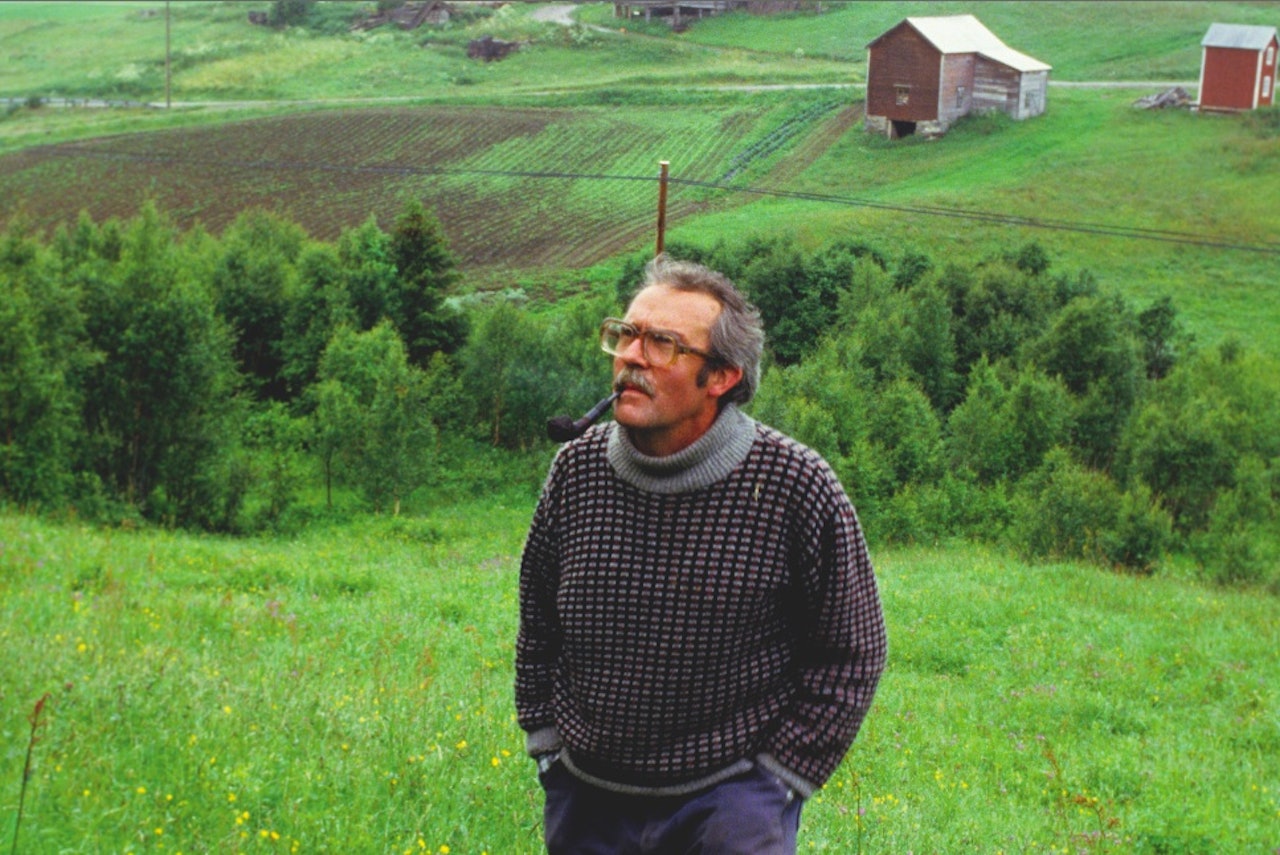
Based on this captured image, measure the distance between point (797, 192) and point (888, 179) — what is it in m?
4.02

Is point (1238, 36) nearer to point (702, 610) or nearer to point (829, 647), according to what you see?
point (829, 647)

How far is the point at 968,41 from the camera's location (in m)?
52.1

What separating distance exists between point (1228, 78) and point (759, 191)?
24.6 metres

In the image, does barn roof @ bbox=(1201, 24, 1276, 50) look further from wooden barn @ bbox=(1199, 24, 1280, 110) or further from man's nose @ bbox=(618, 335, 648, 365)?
man's nose @ bbox=(618, 335, 648, 365)

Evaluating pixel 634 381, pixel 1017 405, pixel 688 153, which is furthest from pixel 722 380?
pixel 688 153

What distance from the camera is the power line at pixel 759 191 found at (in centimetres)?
4569

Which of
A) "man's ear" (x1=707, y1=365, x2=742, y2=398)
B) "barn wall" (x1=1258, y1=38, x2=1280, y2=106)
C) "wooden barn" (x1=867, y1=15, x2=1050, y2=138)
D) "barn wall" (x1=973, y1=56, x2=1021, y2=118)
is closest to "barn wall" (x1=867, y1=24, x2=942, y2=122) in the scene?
"wooden barn" (x1=867, y1=15, x2=1050, y2=138)

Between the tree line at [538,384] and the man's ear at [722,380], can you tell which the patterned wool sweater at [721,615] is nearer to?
the man's ear at [722,380]

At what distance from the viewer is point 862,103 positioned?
50219 mm

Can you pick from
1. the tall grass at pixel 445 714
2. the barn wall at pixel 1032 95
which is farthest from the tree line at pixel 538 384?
the tall grass at pixel 445 714

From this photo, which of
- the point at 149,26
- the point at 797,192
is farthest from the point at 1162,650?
the point at 149,26

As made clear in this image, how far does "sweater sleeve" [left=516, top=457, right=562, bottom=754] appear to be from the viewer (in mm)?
4059

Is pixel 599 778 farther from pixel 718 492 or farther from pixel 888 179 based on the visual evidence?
pixel 888 179

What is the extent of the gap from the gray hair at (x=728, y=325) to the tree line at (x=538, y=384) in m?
26.3
